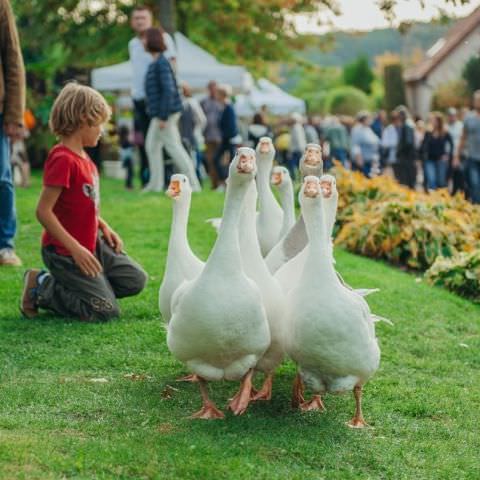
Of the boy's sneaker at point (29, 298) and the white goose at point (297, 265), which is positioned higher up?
the white goose at point (297, 265)

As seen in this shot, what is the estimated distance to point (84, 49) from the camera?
26.7 m

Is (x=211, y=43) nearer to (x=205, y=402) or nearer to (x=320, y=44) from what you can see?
(x=320, y=44)

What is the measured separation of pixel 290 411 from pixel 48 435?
51.6 inches

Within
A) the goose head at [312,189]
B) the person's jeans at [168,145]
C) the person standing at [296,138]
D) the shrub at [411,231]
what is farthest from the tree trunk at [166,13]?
the goose head at [312,189]

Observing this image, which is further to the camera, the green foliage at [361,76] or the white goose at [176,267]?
the green foliage at [361,76]

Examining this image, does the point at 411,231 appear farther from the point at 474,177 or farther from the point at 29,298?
the point at 474,177

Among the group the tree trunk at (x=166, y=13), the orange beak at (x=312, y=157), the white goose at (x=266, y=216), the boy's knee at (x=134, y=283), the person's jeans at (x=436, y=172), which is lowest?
the person's jeans at (x=436, y=172)

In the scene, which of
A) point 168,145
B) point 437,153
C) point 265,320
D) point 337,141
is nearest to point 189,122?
point 168,145

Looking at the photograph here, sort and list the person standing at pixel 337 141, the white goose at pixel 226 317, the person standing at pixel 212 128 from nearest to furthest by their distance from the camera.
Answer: the white goose at pixel 226 317 → the person standing at pixel 212 128 → the person standing at pixel 337 141

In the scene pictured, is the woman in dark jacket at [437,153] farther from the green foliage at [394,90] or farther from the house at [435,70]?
the house at [435,70]

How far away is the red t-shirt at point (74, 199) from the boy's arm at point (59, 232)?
105 millimetres

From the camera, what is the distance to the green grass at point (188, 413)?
4.48 m

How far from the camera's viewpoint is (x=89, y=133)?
23.6ft

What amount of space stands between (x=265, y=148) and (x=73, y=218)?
1391 mm
